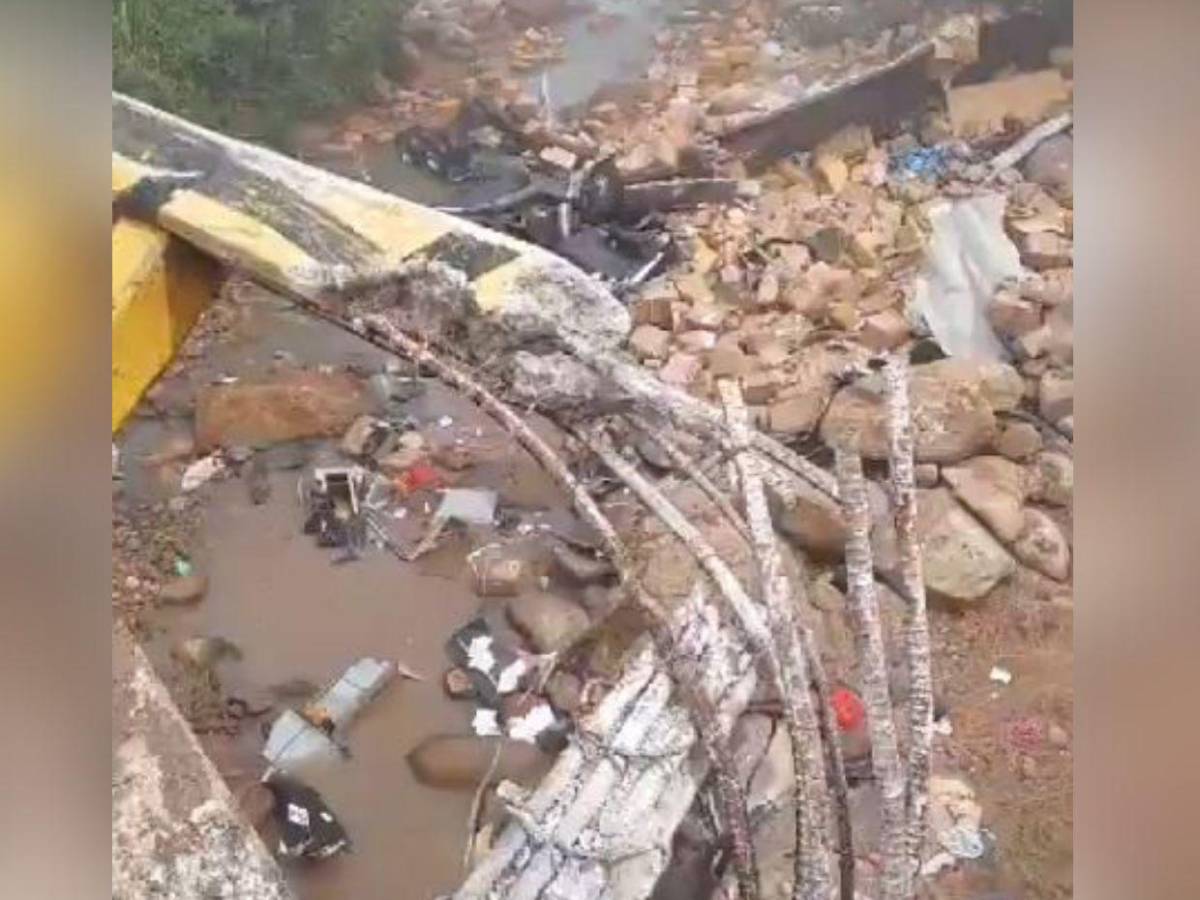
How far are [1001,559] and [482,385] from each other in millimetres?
621

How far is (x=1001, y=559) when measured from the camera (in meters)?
1.68

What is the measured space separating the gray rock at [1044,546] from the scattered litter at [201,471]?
92 centimetres

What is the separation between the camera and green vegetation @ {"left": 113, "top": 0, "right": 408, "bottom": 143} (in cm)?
171

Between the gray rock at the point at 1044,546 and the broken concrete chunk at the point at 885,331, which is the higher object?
the broken concrete chunk at the point at 885,331

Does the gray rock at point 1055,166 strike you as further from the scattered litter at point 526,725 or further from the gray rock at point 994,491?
the scattered litter at point 526,725

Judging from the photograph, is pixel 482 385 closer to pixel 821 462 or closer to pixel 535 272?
pixel 535 272

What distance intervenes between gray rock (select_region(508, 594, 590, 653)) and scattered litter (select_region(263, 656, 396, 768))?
0.53 ft

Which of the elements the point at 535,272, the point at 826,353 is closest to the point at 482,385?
the point at 535,272

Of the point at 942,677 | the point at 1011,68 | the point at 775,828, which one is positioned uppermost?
the point at 1011,68

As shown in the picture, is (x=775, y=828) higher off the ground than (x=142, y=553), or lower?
lower

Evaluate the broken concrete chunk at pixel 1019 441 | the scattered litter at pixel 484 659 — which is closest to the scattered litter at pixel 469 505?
the scattered litter at pixel 484 659

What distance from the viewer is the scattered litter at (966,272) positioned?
1690 millimetres

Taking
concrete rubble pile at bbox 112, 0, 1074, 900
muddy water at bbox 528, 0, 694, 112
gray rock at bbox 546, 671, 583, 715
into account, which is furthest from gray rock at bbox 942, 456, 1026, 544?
muddy water at bbox 528, 0, 694, 112
